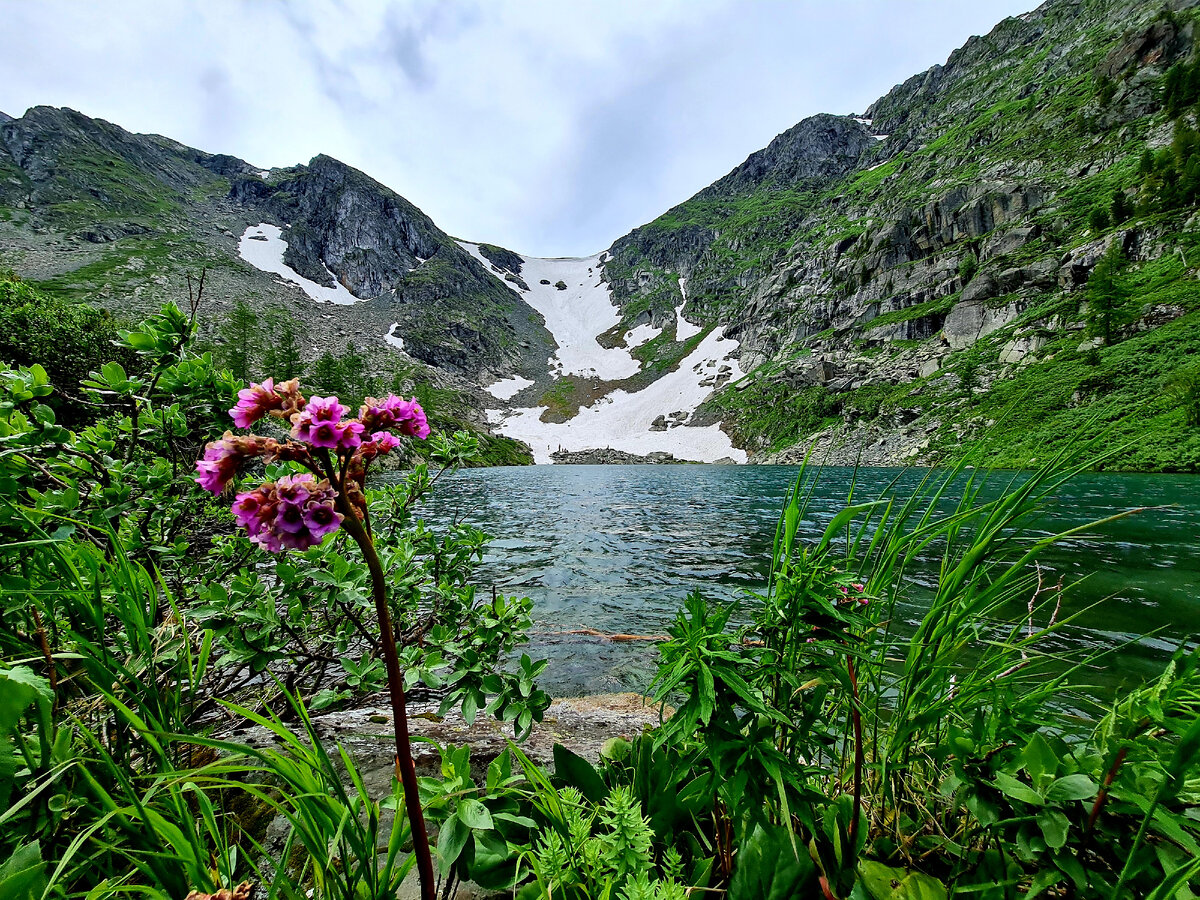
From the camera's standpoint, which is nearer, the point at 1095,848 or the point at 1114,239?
the point at 1095,848

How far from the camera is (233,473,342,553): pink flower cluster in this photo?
1.04 metres

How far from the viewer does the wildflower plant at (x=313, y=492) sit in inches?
41.0

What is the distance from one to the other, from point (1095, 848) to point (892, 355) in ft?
230

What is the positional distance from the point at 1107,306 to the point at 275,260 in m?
132

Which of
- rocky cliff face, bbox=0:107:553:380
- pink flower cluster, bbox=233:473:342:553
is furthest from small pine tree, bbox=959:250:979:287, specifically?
rocky cliff face, bbox=0:107:553:380

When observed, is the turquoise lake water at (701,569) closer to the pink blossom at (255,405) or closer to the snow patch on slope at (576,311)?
the pink blossom at (255,405)

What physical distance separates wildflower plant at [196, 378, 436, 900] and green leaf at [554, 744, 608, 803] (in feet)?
2.15

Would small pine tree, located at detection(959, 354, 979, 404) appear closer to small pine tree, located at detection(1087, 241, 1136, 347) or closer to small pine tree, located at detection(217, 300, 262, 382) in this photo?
small pine tree, located at detection(1087, 241, 1136, 347)

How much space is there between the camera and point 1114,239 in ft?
133

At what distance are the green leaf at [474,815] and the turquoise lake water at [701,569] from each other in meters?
1.36

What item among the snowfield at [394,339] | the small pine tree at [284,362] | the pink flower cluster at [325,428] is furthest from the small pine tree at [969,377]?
the snowfield at [394,339]

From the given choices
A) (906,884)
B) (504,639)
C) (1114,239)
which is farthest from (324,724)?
(1114,239)

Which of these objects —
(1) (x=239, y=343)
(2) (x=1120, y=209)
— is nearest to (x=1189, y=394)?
(2) (x=1120, y=209)

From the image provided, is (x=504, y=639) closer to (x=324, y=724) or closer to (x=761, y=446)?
(x=324, y=724)
